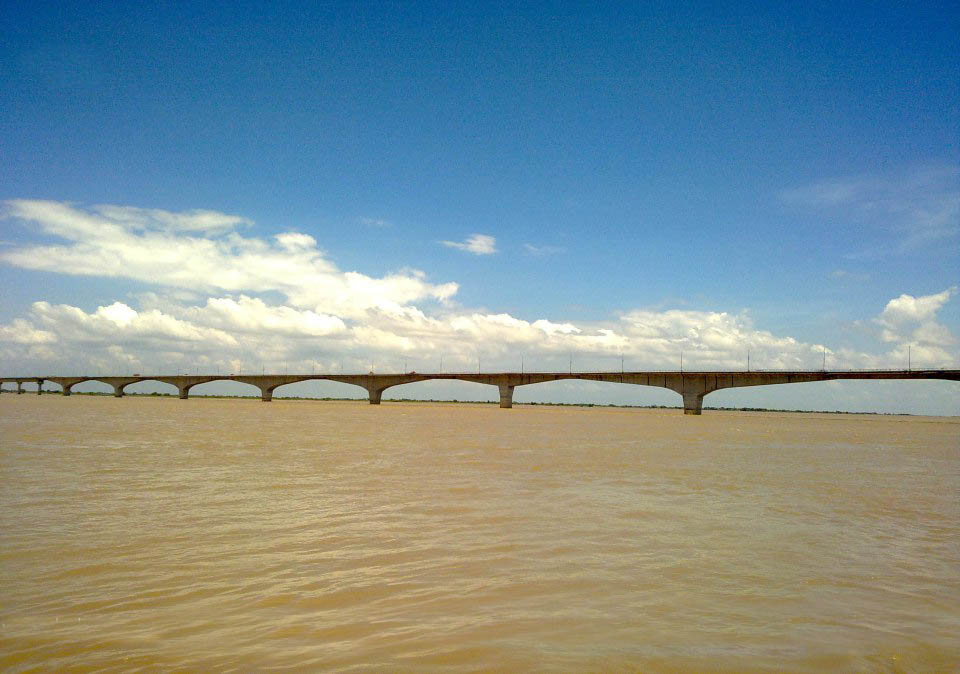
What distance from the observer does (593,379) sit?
96.8 meters

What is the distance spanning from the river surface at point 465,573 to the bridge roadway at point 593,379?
7133 centimetres

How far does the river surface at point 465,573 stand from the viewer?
4.71 metres

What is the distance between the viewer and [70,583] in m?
6.13

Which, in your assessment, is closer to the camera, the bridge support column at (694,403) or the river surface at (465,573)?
the river surface at (465,573)

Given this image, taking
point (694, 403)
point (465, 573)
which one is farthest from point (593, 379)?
point (465, 573)

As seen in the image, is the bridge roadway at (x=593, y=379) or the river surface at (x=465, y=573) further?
the bridge roadway at (x=593, y=379)

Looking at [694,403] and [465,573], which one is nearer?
[465,573]

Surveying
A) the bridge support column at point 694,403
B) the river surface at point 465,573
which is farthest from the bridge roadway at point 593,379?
the river surface at point 465,573

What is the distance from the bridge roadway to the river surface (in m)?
71.3

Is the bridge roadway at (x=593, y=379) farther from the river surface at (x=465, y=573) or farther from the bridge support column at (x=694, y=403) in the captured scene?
the river surface at (x=465, y=573)

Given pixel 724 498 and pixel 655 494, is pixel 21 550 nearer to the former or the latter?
pixel 655 494

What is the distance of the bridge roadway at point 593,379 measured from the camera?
3071 inches

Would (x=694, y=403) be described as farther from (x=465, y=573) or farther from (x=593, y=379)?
(x=465, y=573)

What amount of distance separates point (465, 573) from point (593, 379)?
91.9 m
